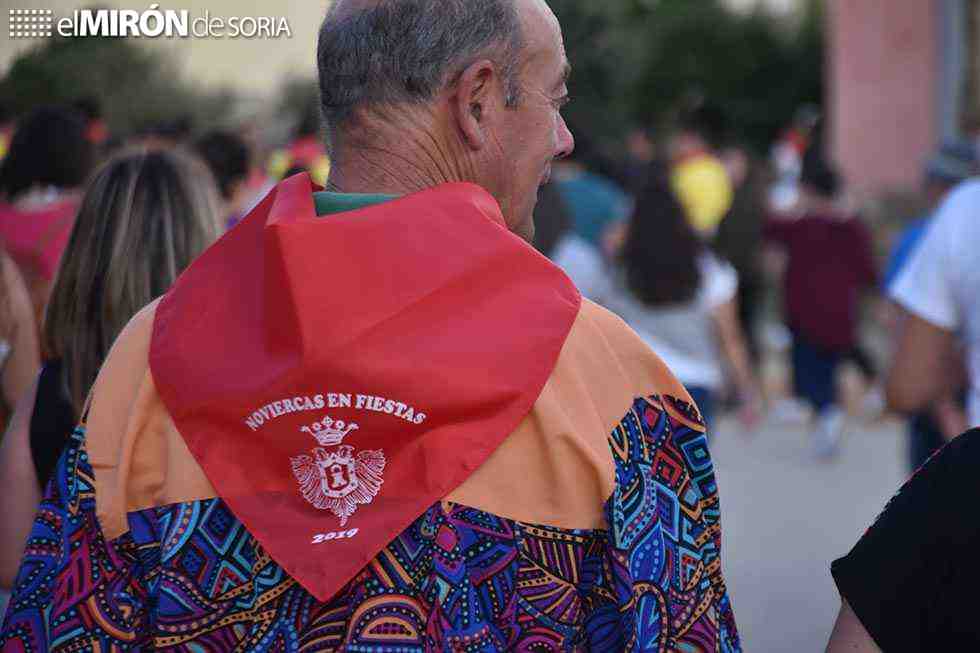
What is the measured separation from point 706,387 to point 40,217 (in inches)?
118

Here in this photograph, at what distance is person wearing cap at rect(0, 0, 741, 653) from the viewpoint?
1.71 meters

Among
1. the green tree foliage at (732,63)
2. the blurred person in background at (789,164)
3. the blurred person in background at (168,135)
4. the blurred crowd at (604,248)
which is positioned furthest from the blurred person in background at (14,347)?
the green tree foliage at (732,63)

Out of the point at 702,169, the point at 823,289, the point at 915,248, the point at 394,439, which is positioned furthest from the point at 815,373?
the point at 394,439

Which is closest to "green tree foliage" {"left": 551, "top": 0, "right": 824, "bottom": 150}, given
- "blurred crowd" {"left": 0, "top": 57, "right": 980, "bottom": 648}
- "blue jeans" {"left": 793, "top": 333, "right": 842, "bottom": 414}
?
"blurred crowd" {"left": 0, "top": 57, "right": 980, "bottom": 648}

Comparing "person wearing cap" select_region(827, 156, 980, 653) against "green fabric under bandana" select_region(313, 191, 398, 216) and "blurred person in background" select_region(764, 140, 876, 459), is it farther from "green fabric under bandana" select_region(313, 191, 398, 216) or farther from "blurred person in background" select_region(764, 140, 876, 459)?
"blurred person in background" select_region(764, 140, 876, 459)

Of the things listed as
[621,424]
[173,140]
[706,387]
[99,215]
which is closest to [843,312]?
[706,387]


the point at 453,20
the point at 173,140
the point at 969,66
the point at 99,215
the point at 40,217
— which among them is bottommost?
Result: the point at 453,20

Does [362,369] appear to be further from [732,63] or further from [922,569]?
[732,63]

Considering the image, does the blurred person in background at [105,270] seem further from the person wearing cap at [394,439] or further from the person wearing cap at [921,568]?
the person wearing cap at [921,568]

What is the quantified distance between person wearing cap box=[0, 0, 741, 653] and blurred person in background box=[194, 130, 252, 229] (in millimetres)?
4283

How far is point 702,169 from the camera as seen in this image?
1038 centimetres

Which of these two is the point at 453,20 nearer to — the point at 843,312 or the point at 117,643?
the point at 117,643

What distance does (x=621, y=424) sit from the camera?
70.3 inches

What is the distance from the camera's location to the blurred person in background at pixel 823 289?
9.09 metres
